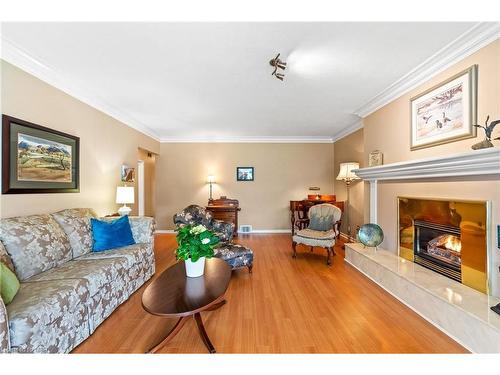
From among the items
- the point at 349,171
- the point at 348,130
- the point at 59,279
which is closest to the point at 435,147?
the point at 349,171

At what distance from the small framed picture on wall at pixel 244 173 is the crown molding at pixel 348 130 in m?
2.32

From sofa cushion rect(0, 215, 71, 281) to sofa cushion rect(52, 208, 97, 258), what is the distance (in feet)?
0.32

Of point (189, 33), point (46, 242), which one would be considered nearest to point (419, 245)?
point (189, 33)

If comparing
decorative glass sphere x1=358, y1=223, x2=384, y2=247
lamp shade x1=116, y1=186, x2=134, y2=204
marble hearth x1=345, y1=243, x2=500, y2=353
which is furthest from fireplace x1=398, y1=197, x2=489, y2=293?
lamp shade x1=116, y1=186, x2=134, y2=204

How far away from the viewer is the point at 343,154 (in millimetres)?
5047

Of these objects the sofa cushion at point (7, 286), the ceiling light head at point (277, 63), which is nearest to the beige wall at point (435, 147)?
the ceiling light head at point (277, 63)

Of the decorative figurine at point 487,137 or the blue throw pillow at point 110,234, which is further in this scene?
the blue throw pillow at point 110,234

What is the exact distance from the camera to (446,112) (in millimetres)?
2133

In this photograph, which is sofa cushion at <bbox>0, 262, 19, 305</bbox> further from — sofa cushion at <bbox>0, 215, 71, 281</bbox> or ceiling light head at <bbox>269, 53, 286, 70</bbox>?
ceiling light head at <bbox>269, 53, 286, 70</bbox>

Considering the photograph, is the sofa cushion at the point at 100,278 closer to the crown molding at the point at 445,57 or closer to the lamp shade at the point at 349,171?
the crown molding at the point at 445,57

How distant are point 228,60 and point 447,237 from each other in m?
2.94

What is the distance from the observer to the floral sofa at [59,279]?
4.08 ft
